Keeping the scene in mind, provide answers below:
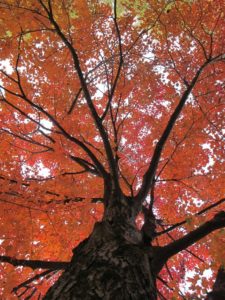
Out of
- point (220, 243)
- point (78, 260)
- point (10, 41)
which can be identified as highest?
point (10, 41)

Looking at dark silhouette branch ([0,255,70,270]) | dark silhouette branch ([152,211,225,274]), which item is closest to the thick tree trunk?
dark silhouette branch ([152,211,225,274])

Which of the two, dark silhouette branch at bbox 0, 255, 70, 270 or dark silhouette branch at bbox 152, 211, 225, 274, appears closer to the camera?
dark silhouette branch at bbox 152, 211, 225, 274

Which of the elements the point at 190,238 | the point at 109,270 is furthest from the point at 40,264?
the point at 190,238

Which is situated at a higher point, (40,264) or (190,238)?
(190,238)

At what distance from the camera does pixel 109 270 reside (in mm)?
2898

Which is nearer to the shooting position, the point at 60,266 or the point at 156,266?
the point at 156,266

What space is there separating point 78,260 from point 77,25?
271 inches

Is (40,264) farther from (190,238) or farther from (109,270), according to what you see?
(190,238)

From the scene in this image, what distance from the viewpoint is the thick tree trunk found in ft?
8.50

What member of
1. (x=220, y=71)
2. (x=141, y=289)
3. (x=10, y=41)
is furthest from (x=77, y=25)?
(x=141, y=289)

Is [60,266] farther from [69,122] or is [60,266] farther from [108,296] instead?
[69,122]

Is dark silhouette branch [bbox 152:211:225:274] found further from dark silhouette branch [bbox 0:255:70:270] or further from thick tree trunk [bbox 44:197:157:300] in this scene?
dark silhouette branch [bbox 0:255:70:270]

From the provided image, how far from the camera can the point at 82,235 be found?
668 cm

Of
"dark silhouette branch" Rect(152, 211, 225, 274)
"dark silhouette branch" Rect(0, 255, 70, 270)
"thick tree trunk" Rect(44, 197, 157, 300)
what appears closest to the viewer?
"thick tree trunk" Rect(44, 197, 157, 300)
